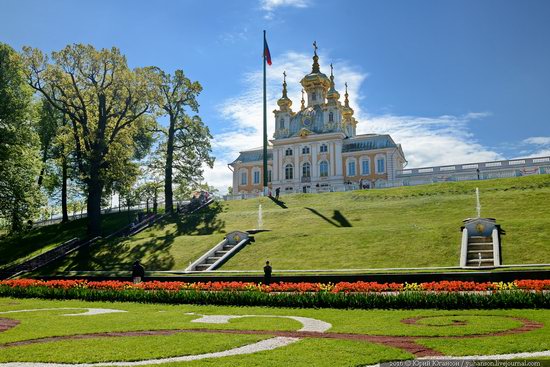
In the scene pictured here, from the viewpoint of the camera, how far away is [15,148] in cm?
3562

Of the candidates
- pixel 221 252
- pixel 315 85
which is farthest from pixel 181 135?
pixel 315 85

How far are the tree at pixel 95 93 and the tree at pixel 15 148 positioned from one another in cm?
217

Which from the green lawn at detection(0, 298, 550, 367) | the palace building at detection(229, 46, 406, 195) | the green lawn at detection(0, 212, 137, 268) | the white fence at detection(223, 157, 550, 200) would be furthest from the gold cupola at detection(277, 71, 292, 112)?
the green lawn at detection(0, 298, 550, 367)

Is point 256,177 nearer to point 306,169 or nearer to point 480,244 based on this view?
point 306,169

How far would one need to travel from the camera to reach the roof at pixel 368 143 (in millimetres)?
69000

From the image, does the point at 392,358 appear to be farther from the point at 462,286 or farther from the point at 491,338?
the point at 462,286

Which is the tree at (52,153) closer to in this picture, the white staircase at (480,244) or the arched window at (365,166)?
the white staircase at (480,244)

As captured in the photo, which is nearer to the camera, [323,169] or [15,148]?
[15,148]

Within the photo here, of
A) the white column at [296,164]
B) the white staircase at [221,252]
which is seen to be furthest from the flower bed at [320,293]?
the white column at [296,164]

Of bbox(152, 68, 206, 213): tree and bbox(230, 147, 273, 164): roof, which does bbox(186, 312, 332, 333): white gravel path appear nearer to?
bbox(152, 68, 206, 213): tree

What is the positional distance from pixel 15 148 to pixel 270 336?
3140 centimetres

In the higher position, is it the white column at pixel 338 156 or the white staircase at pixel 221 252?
the white column at pixel 338 156

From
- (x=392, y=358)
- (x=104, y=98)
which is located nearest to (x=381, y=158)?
(x=104, y=98)

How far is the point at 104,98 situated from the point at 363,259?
23033 mm
